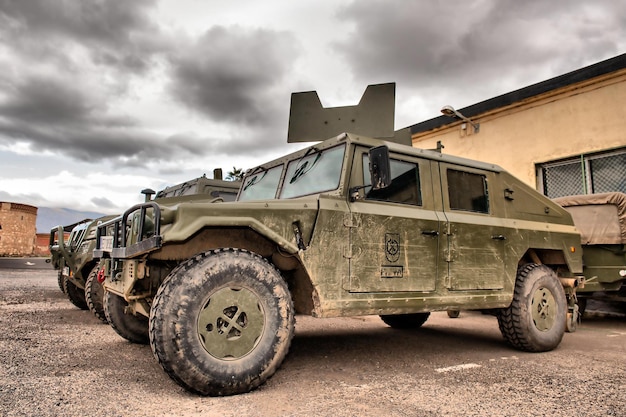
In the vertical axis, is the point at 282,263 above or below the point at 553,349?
above

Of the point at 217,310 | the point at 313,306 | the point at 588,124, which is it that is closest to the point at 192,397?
the point at 217,310

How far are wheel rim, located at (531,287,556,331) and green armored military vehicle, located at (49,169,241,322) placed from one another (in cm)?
436

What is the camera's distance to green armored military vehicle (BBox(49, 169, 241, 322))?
19.2 ft

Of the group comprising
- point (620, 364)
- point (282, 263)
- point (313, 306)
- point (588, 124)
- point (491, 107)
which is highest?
point (491, 107)

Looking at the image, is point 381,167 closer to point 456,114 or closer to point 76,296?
point 76,296

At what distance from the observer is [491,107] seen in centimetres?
1075

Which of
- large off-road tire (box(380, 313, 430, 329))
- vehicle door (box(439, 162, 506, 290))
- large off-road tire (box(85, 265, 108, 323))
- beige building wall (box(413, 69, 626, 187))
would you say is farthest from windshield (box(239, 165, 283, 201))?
beige building wall (box(413, 69, 626, 187))

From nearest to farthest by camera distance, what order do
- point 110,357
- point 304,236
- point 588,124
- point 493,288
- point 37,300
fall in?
point 304,236 → point 110,357 → point 493,288 → point 37,300 → point 588,124

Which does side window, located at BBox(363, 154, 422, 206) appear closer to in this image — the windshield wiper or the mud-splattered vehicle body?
the windshield wiper

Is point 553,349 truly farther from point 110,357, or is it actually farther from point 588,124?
point 588,124

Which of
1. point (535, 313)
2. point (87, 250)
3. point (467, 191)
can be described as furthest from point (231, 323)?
point (87, 250)

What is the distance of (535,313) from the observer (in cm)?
485

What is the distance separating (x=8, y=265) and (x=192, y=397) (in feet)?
61.3

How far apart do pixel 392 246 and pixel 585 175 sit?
707 centimetres
